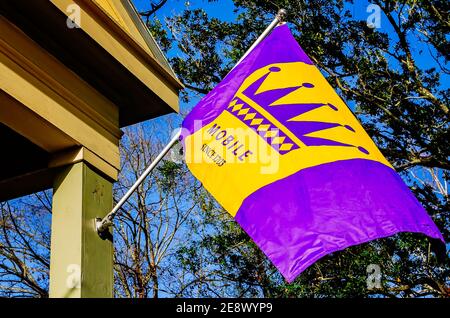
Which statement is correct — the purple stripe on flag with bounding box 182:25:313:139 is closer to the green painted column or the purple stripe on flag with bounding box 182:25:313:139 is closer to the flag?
the flag

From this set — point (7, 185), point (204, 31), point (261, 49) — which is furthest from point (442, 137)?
point (7, 185)

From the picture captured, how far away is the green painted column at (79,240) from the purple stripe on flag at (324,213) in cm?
89

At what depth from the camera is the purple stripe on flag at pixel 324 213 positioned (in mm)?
3252

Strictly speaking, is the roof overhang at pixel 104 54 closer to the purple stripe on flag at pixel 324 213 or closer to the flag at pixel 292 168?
the flag at pixel 292 168

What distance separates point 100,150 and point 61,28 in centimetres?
75

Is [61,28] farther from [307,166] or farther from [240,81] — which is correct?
[307,166]

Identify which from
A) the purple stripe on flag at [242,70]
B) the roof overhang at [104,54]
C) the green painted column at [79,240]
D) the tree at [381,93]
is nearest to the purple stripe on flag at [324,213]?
the purple stripe on flag at [242,70]

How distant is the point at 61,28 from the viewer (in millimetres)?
3908

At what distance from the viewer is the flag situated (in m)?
3.33

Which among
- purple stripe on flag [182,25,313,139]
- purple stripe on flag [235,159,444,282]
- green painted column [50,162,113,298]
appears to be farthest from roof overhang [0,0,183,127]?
purple stripe on flag [235,159,444,282]

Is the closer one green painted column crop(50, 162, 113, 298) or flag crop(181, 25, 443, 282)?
flag crop(181, 25, 443, 282)

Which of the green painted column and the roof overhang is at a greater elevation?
the roof overhang

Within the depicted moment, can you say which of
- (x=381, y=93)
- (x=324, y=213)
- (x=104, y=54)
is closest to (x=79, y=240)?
(x=104, y=54)

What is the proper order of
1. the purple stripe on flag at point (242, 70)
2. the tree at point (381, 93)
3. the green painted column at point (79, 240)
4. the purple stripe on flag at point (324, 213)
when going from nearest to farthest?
1. the purple stripe on flag at point (324, 213)
2. the green painted column at point (79, 240)
3. the purple stripe on flag at point (242, 70)
4. the tree at point (381, 93)
